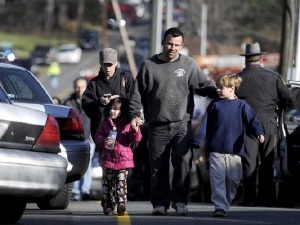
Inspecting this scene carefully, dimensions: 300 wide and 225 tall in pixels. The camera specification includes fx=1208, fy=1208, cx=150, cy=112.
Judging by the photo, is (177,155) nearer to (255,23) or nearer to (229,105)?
(229,105)

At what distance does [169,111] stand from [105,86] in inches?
41.5

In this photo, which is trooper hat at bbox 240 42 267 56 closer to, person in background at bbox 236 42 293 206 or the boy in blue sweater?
person in background at bbox 236 42 293 206

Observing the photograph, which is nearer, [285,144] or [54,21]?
[285,144]

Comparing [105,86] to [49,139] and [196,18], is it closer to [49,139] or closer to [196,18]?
[49,139]

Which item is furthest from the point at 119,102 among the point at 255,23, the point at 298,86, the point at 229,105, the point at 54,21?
the point at 54,21

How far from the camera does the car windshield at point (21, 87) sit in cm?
1236

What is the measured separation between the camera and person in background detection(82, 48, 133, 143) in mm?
12742

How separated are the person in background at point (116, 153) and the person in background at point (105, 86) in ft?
1.51

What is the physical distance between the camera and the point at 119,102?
12188 millimetres

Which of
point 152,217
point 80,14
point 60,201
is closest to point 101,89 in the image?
point 60,201

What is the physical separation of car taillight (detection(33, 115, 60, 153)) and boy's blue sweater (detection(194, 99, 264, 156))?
2368mm

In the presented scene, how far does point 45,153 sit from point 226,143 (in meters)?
2.68

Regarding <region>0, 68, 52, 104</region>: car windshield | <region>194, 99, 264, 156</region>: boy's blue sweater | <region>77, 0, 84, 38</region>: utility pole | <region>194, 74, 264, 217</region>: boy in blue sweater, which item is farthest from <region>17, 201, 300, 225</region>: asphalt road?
<region>77, 0, 84, 38</region>: utility pole

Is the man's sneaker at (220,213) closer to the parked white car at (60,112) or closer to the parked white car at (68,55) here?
the parked white car at (60,112)
